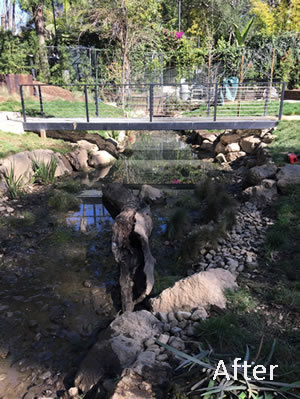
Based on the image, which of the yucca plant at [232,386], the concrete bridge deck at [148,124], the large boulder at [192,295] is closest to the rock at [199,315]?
the large boulder at [192,295]

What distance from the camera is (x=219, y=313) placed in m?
3.34

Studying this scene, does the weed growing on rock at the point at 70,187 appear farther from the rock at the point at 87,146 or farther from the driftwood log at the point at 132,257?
the driftwood log at the point at 132,257

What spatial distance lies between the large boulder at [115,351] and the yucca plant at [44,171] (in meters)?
5.83

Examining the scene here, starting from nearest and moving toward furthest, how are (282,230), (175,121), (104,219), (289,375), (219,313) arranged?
(289,375)
(219,313)
(282,230)
(104,219)
(175,121)

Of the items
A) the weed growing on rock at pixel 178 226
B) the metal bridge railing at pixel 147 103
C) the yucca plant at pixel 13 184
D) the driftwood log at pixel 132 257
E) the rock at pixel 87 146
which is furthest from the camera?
the metal bridge railing at pixel 147 103

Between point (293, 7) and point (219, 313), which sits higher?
point (293, 7)

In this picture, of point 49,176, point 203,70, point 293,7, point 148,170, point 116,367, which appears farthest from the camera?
point 293,7

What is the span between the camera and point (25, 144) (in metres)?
9.43

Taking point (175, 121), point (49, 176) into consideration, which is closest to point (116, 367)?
point (49, 176)

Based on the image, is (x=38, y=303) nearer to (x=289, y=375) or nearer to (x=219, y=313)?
(x=219, y=313)

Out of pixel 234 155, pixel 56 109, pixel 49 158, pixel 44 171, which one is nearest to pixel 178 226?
pixel 44 171

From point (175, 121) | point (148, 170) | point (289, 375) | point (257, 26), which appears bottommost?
point (148, 170)

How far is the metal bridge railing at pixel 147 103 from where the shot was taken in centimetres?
1164

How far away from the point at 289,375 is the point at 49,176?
7350 mm
